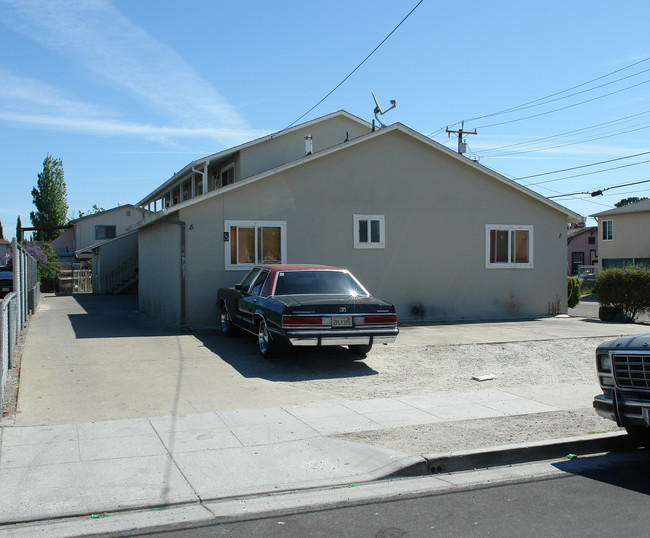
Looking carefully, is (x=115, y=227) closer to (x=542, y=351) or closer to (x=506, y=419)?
(x=542, y=351)

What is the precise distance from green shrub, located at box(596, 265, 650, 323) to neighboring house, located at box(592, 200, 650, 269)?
83.9ft

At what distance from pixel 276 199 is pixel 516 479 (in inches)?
433

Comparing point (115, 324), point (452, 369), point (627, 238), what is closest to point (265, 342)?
point (452, 369)

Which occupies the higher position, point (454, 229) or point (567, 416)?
point (454, 229)

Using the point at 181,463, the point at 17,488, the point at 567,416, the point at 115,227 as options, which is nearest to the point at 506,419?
the point at 567,416

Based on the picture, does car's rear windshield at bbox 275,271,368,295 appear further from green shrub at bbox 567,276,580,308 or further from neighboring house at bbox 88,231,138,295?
neighboring house at bbox 88,231,138,295

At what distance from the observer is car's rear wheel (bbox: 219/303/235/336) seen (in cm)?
1355

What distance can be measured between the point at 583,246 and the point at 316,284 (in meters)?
55.5

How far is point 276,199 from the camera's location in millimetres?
15648

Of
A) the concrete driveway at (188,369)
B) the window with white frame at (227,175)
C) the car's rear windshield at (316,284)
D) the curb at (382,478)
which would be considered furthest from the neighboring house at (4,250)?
the curb at (382,478)

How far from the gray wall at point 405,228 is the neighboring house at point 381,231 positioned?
3 cm

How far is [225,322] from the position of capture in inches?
543

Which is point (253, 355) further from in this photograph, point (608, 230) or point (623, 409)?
Answer: point (608, 230)

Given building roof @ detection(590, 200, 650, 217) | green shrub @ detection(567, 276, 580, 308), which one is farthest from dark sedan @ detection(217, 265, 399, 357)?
building roof @ detection(590, 200, 650, 217)
